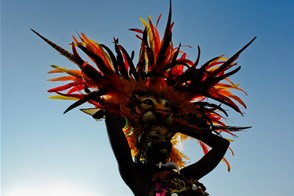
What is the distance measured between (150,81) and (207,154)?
39.9 inches

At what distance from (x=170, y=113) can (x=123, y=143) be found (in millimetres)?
789

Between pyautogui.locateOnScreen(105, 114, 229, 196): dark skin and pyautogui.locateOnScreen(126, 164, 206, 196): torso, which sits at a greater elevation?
pyautogui.locateOnScreen(105, 114, 229, 196): dark skin

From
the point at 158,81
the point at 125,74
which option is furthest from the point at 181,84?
the point at 125,74

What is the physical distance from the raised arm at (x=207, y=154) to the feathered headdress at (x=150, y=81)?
142 millimetres

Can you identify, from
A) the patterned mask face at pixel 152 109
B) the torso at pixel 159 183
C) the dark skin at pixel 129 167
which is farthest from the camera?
the patterned mask face at pixel 152 109

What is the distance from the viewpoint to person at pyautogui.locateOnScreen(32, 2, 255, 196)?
14.6 ft

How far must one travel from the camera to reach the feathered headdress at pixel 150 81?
16.6 ft

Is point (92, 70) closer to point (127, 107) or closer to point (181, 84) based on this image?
point (127, 107)

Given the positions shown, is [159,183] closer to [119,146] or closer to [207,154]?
→ [119,146]

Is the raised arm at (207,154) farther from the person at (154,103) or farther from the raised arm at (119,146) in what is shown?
the raised arm at (119,146)

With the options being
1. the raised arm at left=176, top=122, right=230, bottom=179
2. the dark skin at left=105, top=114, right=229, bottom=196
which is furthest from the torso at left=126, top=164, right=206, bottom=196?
the raised arm at left=176, top=122, right=230, bottom=179

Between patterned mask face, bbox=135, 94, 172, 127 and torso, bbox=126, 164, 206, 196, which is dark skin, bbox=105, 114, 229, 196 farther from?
patterned mask face, bbox=135, 94, 172, 127

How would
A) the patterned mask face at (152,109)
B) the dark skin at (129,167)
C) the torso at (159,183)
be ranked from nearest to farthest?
the torso at (159,183), the dark skin at (129,167), the patterned mask face at (152,109)

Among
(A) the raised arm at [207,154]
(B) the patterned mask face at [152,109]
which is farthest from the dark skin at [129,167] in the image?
(B) the patterned mask face at [152,109]
